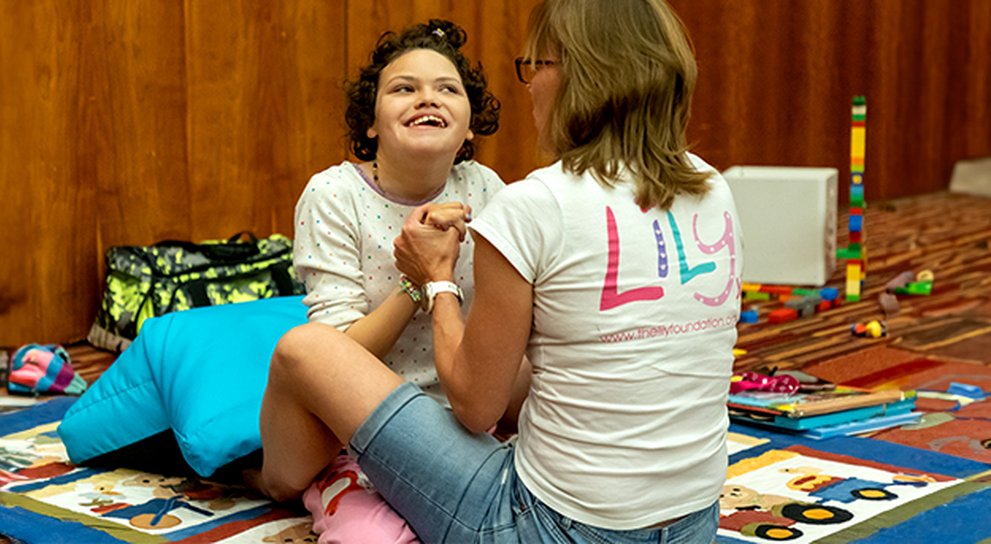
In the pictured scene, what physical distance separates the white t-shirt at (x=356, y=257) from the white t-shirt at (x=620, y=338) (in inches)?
17.4

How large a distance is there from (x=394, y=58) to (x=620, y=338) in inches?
29.9

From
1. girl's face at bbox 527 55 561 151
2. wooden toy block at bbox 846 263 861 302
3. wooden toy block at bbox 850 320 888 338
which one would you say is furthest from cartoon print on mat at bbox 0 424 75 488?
wooden toy block at bbox 846 263 861 302

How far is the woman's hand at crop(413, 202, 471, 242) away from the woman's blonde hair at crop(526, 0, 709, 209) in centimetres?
25

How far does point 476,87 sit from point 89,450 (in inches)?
37.3

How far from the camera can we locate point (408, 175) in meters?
2.22

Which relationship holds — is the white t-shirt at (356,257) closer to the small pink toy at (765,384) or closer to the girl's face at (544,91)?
the girl's face at (544,91)

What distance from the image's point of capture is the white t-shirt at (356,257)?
216 centimetres

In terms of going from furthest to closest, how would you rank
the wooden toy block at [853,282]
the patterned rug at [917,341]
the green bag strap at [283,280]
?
the wooden toy block at [853,282] < the green bag strap at [283,280] < the patterned rug at [917,341]

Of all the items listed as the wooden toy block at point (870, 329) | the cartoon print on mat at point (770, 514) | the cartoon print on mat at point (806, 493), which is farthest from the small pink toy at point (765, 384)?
the wooden toy block at point (870, 329)

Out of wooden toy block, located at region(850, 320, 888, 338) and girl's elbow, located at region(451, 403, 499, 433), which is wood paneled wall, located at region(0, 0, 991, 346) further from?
girl's elbow, located at region(451, 403, 499, 433)

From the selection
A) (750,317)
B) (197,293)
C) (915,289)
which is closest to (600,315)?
(197,293)

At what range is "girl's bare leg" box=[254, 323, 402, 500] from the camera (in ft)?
6.27

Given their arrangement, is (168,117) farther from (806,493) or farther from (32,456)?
(806,493)

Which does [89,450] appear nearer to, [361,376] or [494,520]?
[361,376]
